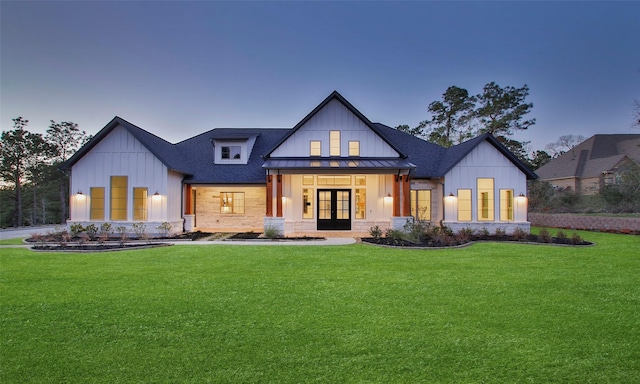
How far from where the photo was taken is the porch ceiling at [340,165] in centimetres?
1567

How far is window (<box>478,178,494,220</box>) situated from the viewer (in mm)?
16781

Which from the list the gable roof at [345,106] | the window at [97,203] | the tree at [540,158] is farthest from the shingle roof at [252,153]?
the tree at [540,158]

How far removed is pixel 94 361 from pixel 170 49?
20.6 metres

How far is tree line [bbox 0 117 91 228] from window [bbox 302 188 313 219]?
2588 centimetres

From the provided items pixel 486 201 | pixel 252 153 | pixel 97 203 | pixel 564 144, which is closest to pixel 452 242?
pixel 486 201

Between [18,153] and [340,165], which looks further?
[18,153]

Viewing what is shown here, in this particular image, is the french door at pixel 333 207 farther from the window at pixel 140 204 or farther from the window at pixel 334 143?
the window at pixel 140 204

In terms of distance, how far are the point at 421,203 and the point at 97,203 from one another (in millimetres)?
16761

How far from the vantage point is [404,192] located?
1656 cm

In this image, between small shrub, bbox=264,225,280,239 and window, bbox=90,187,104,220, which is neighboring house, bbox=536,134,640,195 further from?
window, bbox=90,187,104,220

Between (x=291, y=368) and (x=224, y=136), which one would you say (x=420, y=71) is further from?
(x=291, y=368)

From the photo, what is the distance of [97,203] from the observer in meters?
16.2

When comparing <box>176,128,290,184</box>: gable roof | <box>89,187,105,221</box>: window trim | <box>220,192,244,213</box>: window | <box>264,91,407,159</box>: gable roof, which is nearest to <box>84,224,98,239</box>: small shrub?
<box>89,187,105,221</box>: window trim

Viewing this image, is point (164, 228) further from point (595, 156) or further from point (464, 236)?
point (595, 156)
